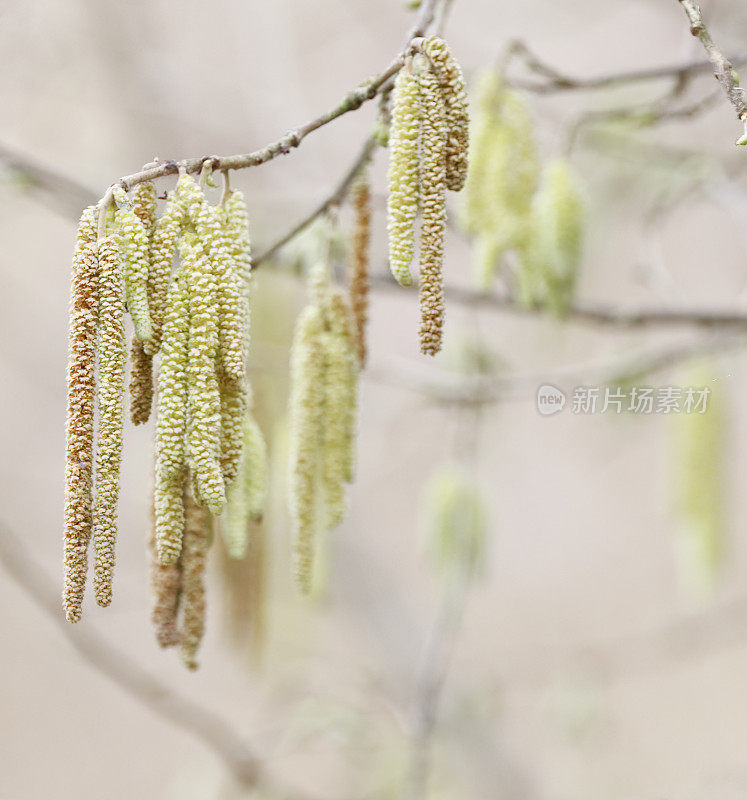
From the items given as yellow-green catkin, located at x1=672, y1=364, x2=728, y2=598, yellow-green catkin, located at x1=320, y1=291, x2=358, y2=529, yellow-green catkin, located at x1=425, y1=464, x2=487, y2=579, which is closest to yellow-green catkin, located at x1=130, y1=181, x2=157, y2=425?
yellow-green catkin, located at x1=320, y1=291, x2=358, y2=529

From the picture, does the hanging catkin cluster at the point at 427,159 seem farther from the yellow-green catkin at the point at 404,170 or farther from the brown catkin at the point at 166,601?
the brown catkin at the point at 166,601

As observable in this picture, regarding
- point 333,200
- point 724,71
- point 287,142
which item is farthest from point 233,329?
point 724,71

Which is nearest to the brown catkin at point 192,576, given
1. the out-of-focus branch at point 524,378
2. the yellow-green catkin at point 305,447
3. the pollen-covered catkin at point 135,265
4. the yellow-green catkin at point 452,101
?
the yellow-green catkin at point 305,447

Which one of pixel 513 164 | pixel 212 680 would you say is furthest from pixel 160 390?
pixel 212 680

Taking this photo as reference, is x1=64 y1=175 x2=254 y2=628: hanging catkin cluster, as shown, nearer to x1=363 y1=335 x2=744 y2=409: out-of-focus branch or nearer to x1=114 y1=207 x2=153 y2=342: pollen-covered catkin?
x1=114 y1=207 x2=153 y2=342: pollen-covered catkin

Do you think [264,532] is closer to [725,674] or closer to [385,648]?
[385,648]

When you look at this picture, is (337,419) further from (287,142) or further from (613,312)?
(613,312)
